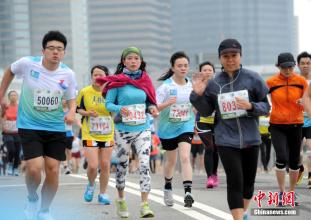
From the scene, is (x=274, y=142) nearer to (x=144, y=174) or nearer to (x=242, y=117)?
(x=144, y=174)

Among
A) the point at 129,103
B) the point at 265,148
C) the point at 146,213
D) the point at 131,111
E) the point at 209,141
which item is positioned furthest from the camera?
the point at 265,148

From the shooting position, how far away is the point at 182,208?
1038cm

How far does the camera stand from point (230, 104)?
7.58 m

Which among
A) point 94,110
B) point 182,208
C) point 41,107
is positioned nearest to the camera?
point 41,107

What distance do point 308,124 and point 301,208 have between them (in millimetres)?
3253

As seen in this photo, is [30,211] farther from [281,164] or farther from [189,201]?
[281,164]

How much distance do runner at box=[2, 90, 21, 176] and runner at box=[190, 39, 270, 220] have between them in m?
13.0

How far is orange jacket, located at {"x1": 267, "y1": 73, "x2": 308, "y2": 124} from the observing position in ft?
35.3

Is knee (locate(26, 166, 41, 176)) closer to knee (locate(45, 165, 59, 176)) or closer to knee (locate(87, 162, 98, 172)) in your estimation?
knee (locate(45, 165, 59, 176))

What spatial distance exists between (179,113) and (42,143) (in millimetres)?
2862

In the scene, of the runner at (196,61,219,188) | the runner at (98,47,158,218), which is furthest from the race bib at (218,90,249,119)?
the runner at (196,61,219,188)

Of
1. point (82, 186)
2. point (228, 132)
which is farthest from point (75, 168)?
point (228, 132)

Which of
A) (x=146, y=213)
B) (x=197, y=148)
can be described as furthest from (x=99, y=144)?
(x=197, y=148)

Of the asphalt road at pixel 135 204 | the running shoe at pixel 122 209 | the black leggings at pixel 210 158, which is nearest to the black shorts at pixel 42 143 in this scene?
the asphalt road at pixel 135 204
